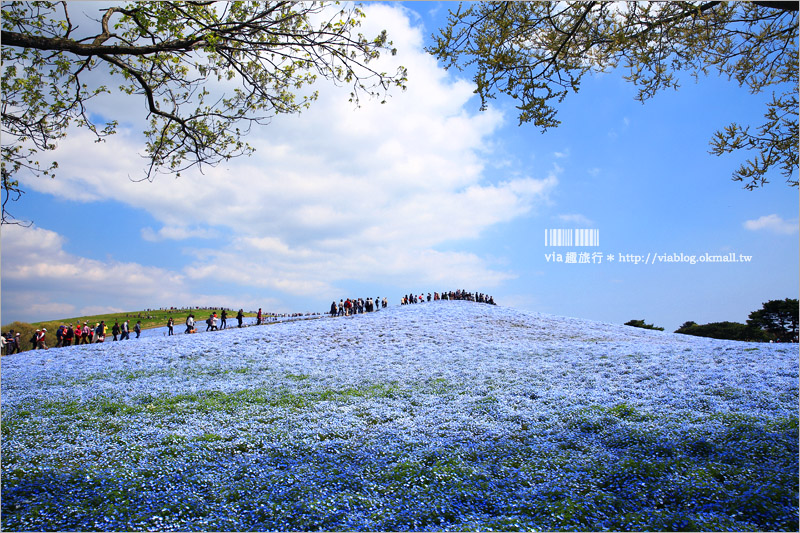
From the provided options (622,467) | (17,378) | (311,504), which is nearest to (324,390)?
(311,504)

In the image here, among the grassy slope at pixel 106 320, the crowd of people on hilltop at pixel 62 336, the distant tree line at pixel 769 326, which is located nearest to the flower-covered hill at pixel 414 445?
the crowd of people on hilltop at pixel 62 336

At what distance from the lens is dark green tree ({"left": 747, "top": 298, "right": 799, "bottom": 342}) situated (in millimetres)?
33625

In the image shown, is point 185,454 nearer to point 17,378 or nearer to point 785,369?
point 17,378

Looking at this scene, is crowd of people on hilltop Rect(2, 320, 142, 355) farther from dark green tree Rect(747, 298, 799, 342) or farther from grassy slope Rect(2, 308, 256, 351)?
dark green tree Rect(747, 298, 799, 342)

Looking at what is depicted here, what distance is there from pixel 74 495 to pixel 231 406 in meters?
5.29

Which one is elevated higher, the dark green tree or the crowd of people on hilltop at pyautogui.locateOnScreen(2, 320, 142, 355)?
the dark green tree

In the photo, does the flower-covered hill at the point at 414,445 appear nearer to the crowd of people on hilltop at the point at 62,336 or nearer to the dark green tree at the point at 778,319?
the crowd of people on hilltop at the point at 62,336

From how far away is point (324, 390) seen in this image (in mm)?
14922

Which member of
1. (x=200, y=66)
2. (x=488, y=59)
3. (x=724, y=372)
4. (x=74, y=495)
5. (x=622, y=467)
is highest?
(x=200, y=66)

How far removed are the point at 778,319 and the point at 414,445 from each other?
38934 mm

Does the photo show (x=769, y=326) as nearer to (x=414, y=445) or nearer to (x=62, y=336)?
(x=414, y=445)

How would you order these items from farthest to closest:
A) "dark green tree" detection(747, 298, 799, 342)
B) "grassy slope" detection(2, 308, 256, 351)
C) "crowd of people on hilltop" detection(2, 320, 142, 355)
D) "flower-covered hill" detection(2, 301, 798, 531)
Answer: "grassy slope" detection(2, 308, 256, 351) < "dark green tree" detection(747, 298, 799, 342) < "crowd of people on hilltop" detection(2, 320, 142, 355) < "flower-covered hill" detection(2, 301, 798, 531)

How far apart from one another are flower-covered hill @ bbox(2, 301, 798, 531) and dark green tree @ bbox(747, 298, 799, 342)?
70.9 ft

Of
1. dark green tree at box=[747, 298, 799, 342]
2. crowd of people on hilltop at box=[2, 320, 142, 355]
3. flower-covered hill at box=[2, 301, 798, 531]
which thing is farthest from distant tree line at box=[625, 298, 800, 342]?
crowd of people on hilltop at box=[2, 320, 142, 355]
